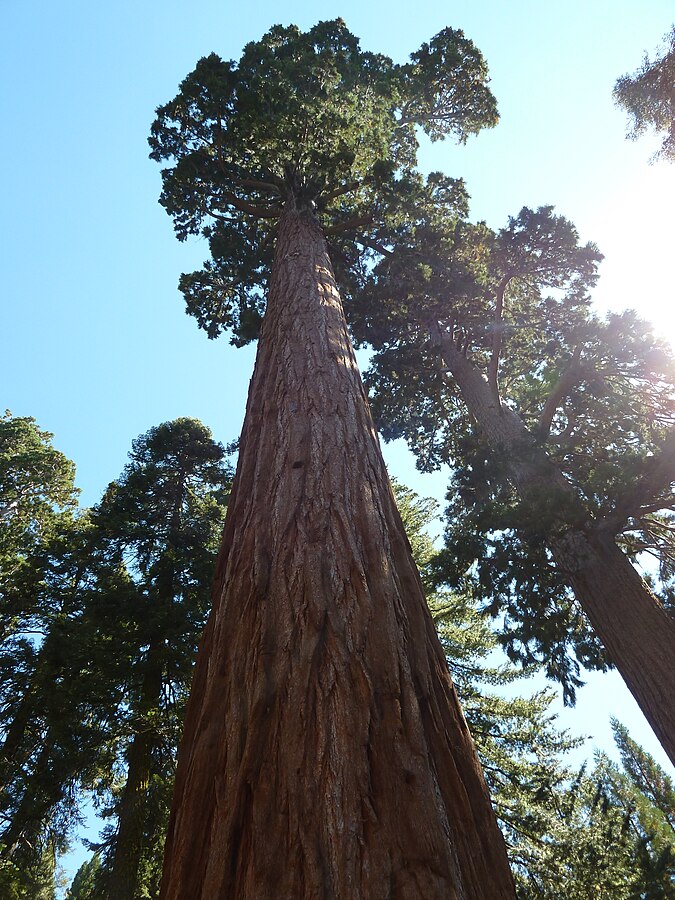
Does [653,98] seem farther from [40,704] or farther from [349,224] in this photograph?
[40,704]

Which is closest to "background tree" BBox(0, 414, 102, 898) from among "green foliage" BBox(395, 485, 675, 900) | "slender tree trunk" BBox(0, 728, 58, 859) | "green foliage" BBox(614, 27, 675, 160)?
"slender tree trunk" BBox(0, 728, 58, 859)

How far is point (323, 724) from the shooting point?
64.2 inches

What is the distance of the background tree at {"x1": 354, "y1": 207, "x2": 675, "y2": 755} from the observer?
5715 mm

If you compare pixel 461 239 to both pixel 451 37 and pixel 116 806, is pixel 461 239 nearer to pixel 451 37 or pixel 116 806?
pixel 451 37

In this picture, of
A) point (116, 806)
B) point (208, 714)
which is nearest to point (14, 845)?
point (116, 806)

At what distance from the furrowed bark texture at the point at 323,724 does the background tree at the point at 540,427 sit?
3930 mm

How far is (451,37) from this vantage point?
12.1 metres

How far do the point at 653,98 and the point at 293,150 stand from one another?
7.29 m

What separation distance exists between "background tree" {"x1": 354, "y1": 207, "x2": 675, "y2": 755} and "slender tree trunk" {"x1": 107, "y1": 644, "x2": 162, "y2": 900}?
17.8 ft

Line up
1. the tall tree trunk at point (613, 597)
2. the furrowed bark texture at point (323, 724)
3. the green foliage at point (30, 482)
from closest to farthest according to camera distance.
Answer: the furrowed bark texture at point (323, 724) → the tall tree trunk at point (613, 597) → the green foliage at point (30, 482)

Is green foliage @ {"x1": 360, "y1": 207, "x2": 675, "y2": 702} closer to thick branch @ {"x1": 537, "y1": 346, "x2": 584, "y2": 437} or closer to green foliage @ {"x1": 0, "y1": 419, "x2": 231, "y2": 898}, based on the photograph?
thick branch @ {"x1": 537, "y1": 346, "x2": 584, "y2": 437}

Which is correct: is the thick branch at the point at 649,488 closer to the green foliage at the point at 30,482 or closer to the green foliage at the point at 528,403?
the green foliage at the point at 528,403

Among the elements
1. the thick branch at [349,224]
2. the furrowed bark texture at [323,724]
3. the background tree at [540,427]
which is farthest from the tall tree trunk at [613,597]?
the thick branch at [349,224]

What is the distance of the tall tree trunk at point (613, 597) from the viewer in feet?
16.9
